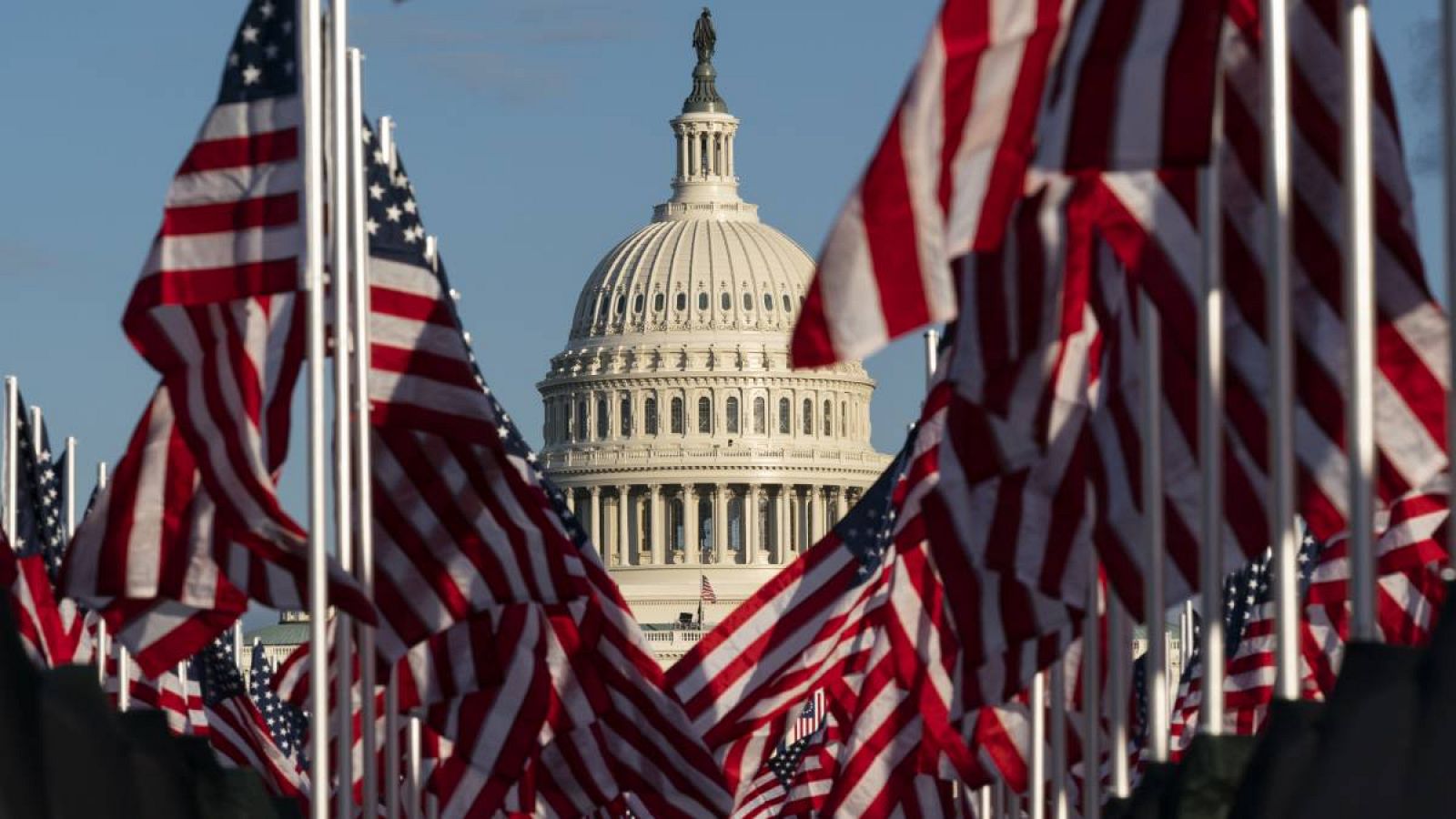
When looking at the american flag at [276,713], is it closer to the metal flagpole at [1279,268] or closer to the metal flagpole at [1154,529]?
the metal flagpole at [1154,529]

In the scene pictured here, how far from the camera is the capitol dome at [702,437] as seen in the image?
192m

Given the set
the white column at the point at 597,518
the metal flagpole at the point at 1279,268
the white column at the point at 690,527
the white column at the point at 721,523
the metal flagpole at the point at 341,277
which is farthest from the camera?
the white column at the point at 597,518

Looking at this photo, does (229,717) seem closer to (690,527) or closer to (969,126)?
(969,126)

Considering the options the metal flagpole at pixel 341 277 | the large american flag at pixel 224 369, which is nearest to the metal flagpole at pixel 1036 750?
the metal flagpole at pixel 341 277

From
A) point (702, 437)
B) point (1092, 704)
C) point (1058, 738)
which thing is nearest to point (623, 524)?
point (702, 437)

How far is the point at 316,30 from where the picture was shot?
2342 centimetres

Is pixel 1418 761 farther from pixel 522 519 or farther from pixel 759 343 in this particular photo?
pixel 759 343

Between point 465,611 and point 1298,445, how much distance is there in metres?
8.53

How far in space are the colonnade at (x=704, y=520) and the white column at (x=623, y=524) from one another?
0.13ft

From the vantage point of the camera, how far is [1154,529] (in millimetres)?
22703

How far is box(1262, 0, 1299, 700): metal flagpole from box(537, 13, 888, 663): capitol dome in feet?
551

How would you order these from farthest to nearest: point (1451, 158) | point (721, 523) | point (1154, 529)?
1. point (721, 523)
2. point (1154, 529)
3. point (1451, 158)

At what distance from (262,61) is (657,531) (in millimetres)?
167719

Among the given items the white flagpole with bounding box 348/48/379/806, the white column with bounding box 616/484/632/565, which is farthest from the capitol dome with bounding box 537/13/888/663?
the white flagpole with bounding box 348/48/379/806
